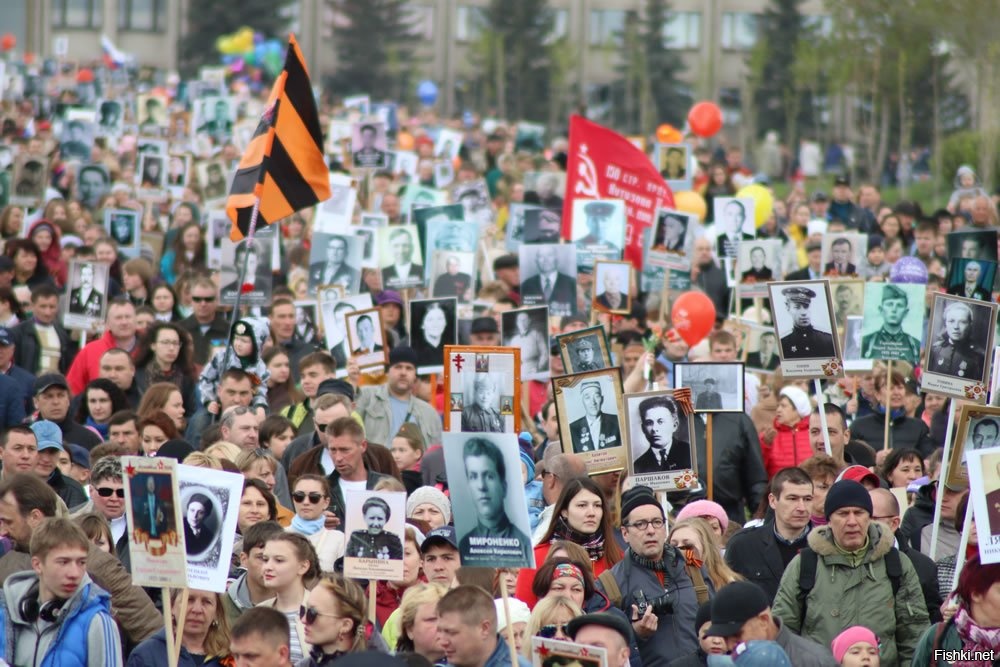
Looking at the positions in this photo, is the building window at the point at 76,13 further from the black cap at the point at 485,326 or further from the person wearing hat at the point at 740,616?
the person wearing hat at the point at 740,616

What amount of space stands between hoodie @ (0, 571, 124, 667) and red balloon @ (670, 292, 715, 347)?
8.67 metres

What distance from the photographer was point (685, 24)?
6575 centimetres

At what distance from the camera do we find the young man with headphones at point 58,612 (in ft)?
24.5

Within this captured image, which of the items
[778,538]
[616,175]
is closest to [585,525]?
[778,538]

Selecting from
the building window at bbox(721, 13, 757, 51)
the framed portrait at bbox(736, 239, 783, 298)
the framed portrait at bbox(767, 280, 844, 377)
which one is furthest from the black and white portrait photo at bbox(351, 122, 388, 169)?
the building window at bbox(721, 13, 757, 51)

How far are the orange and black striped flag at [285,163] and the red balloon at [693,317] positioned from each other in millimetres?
3740

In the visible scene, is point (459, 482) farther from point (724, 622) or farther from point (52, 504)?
point (52, 504)

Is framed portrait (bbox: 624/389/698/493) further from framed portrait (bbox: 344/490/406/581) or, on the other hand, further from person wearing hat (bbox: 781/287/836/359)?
framed portrait (bbox: 344/490/406/581)

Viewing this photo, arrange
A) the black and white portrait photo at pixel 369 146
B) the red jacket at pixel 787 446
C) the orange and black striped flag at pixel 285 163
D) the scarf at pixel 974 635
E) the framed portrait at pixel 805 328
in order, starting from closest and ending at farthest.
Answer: the scarf at pixel 974 635
the framed portrait at pixel 805 328
the red jacket at pixel 787 446
the orange and black striped flag at pixel 285 163
the black and white portrait photo at pixel 369 146

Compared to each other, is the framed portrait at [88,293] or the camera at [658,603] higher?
the framed portrait at [88,293]

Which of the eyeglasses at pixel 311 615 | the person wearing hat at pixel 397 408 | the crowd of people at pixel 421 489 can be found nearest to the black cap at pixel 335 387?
the crowd of people at pixel 421 489

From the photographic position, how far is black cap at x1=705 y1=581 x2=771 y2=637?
7.10 metres

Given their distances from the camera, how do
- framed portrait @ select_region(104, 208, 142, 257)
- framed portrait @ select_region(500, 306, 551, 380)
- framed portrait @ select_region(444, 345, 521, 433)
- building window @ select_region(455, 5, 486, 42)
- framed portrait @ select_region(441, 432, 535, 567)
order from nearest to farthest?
framed portrait @ select_region(441, 432, 535, 567)
framed portrait @ select_region(444, 345, 521, 433)
framed portrait @ select_region(500, 306, 551, 380)
framed portrait @ select_region(104, 208, 142, 257)
building window @ select_region(455, 5, 486, 42)

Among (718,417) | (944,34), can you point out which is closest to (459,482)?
(718,417)
